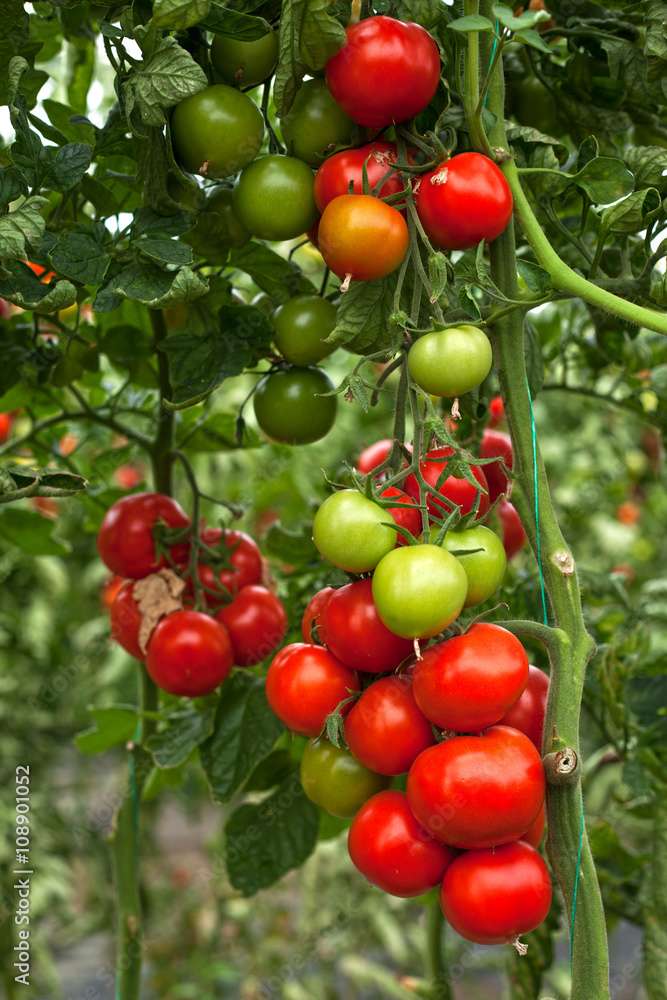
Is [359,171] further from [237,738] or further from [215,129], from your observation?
[237,738]

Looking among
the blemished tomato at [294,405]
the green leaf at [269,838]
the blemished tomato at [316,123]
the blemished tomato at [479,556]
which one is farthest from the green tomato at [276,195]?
the green leaf at [269,838]

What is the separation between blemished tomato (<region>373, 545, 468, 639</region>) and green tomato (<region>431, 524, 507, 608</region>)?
3cm

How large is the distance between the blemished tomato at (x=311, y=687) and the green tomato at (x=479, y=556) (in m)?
0.10

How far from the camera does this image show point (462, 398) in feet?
2.56

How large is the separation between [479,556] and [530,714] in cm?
11

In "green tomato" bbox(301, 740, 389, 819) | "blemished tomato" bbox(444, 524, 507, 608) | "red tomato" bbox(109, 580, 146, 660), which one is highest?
"blemished tomato" bbox(444, 524, 507, 608)

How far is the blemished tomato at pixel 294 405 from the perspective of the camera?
2.63ft

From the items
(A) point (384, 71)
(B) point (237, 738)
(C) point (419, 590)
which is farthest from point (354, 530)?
(B) point (237, 738)

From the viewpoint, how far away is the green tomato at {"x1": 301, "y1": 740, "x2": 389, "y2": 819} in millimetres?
663

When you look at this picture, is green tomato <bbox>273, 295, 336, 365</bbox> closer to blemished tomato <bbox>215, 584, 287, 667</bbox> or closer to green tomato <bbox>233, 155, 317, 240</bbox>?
green tomato <bbox>233, 155, 317, 240</bbox>

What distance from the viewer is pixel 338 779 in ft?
2.18

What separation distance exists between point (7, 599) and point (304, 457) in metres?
0.81

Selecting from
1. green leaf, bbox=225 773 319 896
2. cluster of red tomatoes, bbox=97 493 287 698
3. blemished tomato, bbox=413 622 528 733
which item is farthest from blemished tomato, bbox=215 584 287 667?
blemished tomato, bbox=413 622 528 733

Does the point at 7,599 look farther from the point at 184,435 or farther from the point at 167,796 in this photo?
the point at 184,435
